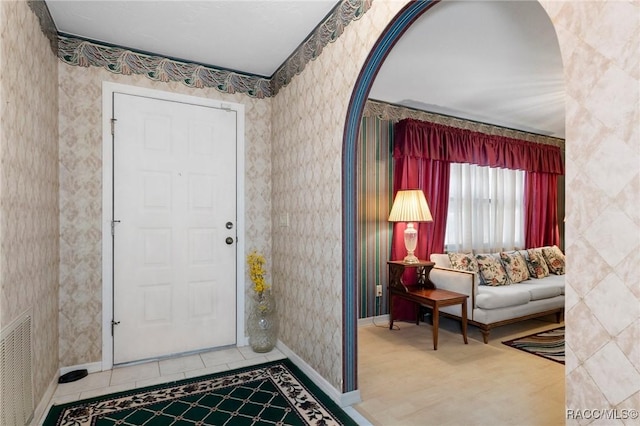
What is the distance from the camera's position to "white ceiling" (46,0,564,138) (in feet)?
7.28

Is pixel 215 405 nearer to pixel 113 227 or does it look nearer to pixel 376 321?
pixel 113 227

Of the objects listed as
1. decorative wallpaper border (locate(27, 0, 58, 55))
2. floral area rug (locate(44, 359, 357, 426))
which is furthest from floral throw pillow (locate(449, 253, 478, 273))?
decorative wallpaper border (locate(27, 0, 58, 55))

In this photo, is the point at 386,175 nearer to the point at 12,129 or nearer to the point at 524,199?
the point at 524,199

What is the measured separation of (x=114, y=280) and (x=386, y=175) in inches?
111

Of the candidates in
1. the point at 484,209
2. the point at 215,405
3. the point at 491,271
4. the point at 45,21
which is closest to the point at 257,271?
the point at 215,405

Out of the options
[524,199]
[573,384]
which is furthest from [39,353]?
[524,199]

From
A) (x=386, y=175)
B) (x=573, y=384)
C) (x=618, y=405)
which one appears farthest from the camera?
(x=386, y=175)

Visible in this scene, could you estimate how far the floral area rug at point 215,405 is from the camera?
1982 millimetres

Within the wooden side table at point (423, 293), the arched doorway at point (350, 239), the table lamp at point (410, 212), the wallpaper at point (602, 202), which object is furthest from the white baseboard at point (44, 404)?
the table lamp at point (410, 212)

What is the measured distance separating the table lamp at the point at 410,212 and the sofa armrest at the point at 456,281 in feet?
0.97

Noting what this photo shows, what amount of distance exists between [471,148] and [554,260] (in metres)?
1.85

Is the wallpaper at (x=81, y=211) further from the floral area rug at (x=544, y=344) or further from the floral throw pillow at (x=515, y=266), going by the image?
the floral throw pillow at (x=515, y=266)

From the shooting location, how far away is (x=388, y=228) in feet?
13.2

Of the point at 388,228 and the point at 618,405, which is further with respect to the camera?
the point at 388,228
